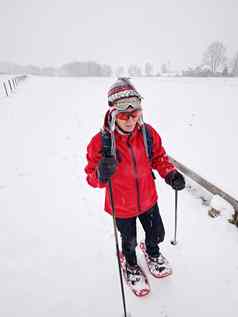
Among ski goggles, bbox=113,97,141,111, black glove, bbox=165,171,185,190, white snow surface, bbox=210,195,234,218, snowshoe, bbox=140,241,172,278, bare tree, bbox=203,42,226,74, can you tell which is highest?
bare tree, bbox=203,42,226,74

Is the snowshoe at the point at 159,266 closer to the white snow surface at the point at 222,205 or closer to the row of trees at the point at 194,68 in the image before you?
the white snow surface at the point at 222,205

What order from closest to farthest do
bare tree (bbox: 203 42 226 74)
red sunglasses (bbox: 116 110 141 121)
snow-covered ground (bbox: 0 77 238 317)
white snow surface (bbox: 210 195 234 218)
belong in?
red sunglasses (bbox: 116 110 141 121) → snow-covered ground (bbox: 0 77 238 317) → white snow surface (bbox: 210 195 234 218) → bare tree (bbox: 203 42 226 74)

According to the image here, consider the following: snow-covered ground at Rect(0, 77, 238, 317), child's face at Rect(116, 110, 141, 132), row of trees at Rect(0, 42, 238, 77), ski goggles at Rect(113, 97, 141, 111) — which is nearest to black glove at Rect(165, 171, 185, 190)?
child's face at Rect(116, 110, 141, 132)

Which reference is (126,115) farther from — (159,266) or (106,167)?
(159,266)

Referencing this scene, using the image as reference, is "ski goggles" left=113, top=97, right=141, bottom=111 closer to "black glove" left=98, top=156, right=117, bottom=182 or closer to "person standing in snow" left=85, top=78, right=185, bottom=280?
"person standing in snow" left=85, top=78, right=185, bottom=280

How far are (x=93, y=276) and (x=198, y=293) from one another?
1.37m

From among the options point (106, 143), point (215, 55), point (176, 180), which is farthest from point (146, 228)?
point (215, 55)

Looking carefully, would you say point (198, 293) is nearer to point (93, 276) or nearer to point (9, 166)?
point (93, 276)

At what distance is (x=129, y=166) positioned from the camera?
6.80ft

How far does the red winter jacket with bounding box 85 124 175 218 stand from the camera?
203cm

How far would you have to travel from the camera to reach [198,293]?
2.42m

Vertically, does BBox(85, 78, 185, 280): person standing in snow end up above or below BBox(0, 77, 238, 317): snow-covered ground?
above

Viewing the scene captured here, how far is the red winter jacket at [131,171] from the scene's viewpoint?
2029mm

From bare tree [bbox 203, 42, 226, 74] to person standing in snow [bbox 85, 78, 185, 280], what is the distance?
7104cm
